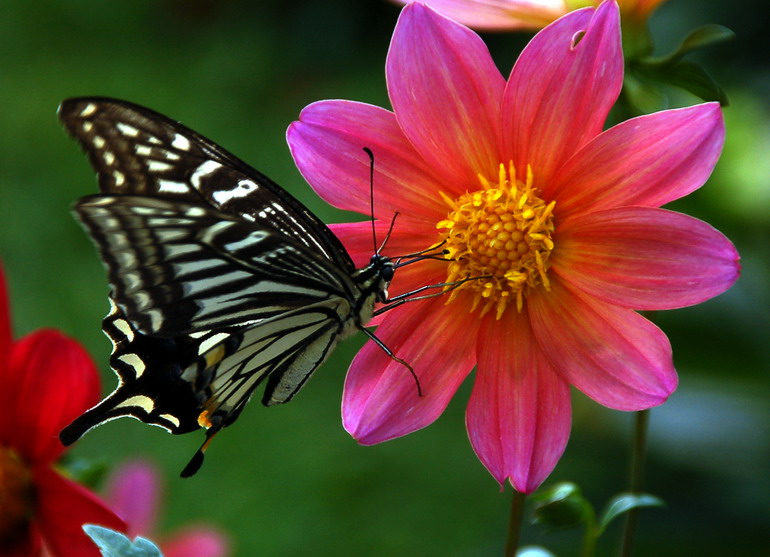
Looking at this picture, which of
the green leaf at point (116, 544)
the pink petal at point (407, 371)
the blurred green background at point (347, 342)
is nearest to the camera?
the green leaf at point (116, 544)

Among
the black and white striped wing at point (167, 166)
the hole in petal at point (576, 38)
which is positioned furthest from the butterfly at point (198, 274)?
the hole in petal at point (576, 38)

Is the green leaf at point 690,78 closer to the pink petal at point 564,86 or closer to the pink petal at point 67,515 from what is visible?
the pink petal at point 564,86

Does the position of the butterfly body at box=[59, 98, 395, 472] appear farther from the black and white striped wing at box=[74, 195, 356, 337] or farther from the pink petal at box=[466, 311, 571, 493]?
the pink petal at box=[466, 311, 571, 493]

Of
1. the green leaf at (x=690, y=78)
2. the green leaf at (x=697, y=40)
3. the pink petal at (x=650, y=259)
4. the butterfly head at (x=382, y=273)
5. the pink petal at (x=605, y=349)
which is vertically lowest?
the pink petal at (x=605, y=349)

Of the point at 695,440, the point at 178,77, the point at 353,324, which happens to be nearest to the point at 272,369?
the point at 353,324

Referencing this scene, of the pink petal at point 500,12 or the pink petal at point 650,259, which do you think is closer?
the pink petal at point 650,259

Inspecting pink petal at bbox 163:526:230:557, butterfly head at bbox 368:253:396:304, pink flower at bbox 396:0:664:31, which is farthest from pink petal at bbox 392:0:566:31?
pink petal at bbox 163:526:230:557
